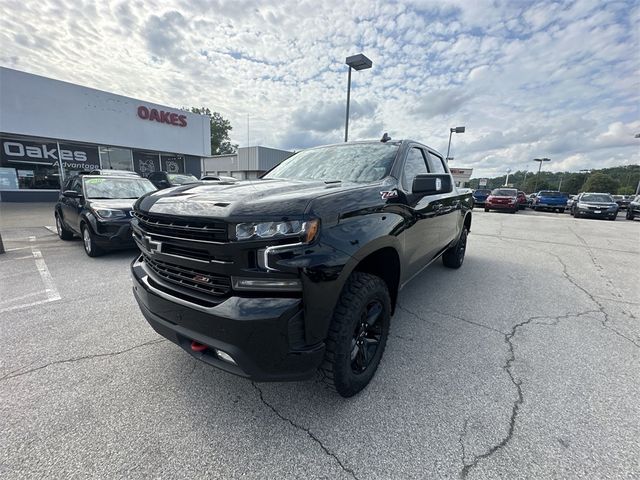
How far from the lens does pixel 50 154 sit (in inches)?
606

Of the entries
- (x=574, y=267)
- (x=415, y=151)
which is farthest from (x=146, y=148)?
(x=574, y=267)

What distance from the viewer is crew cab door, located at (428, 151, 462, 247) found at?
12.2 ft

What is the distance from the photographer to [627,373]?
250cm

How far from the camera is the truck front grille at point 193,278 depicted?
5.65 feet

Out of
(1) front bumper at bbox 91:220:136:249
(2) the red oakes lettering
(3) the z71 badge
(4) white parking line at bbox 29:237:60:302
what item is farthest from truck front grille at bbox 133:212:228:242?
(2) the red oakes lettering

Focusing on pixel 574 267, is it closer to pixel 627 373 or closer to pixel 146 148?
pixel 627 373

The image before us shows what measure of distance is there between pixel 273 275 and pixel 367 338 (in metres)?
1.04

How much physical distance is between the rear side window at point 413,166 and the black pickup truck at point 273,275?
35 cm

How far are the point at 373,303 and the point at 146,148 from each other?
2019cm

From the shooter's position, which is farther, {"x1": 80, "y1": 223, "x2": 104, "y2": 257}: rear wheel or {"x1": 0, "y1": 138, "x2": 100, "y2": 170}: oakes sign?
{"x1": 0, "y1": 138, "x2": 100, "y2": 170}: oakes sign

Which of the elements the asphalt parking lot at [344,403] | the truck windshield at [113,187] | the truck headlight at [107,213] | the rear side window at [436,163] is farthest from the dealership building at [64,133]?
the rear side window at [436,163]

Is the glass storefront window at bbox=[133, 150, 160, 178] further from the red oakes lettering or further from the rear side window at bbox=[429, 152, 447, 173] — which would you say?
the rear side window at bbox=[429, 152, 447, 173]

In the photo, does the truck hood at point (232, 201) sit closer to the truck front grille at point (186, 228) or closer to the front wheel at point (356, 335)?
the truck front grille at point (186, 228)

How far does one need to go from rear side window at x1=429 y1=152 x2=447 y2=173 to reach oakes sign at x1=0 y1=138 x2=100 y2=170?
62.2 ft
